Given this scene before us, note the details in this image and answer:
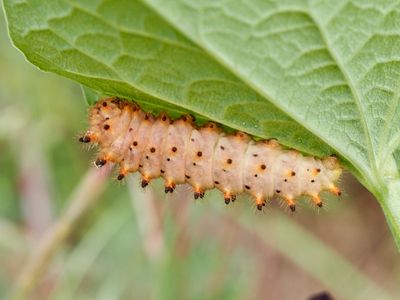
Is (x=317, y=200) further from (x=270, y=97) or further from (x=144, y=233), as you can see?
(x=144, y=233)

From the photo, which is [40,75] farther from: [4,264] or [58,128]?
[4,264]

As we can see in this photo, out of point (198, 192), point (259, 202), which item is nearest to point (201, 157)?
point (198, 192)

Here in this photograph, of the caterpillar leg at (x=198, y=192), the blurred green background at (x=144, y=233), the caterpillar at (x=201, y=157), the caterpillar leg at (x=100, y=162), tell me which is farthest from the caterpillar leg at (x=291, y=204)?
the blurred green background at (x=144, y=233)

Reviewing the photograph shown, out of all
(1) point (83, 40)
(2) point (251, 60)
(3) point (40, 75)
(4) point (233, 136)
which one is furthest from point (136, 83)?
(3) point (40, 75)

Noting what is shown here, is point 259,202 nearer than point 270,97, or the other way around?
point 270,97

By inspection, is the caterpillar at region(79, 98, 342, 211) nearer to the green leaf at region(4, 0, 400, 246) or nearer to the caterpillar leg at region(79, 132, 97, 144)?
the caterpillar leg at region(79, 132, 97, 144)

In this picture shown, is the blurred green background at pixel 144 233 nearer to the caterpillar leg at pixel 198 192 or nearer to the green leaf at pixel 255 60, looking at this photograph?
the caterpillar leg at pixel 198 192
